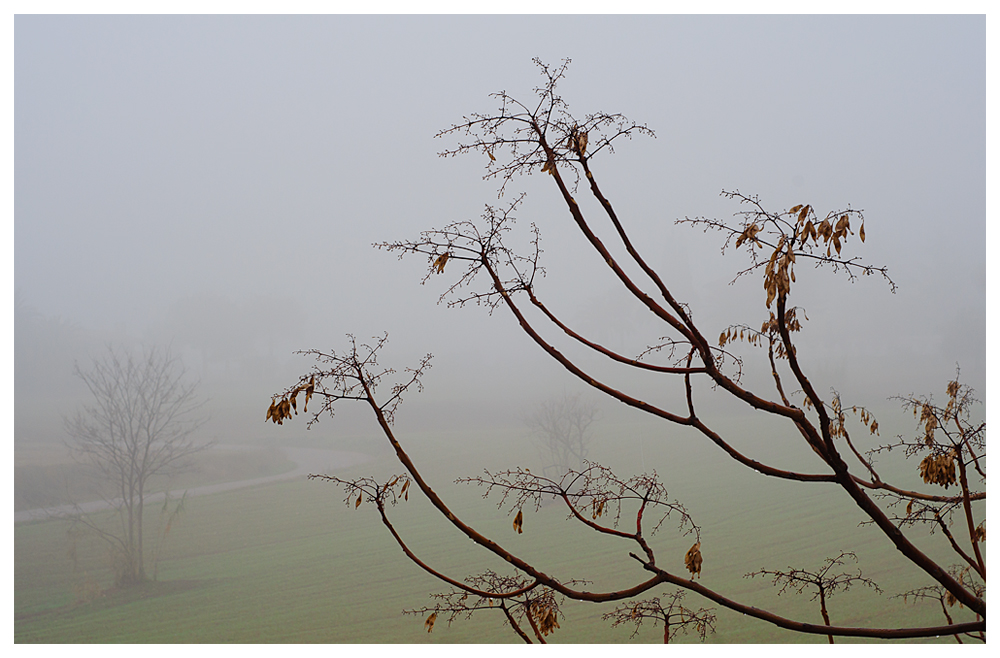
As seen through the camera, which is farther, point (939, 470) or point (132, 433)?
point (132, 433)

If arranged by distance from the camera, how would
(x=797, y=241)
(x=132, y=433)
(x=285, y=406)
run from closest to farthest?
1. (x=797, y=241)
2. (x=285, y=406)
3. (x=132, y=433)

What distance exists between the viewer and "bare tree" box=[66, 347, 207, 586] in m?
3.80

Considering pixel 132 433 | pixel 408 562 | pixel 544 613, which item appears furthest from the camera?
pixel 132 433

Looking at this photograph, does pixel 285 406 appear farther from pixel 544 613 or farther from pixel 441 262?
pixel 544 613

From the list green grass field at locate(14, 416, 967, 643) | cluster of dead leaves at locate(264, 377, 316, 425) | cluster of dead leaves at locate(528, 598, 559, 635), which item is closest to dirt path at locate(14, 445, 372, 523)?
green grass field at locate(14, 416, 967, 643)

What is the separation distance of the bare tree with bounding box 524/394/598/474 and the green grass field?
14 centimetres

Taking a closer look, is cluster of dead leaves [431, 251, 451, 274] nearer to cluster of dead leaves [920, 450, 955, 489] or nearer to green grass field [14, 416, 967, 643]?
cluster of dead leaves [920, 450, 955, 489]

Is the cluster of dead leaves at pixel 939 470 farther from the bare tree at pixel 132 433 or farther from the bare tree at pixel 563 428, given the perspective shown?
the bare tree at pixel 132 433

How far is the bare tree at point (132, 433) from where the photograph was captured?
12.5 feet

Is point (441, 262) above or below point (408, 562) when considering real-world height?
above

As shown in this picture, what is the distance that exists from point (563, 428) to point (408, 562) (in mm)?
1176

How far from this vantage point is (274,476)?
3961 mm

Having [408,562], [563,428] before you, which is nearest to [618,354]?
[408,562]

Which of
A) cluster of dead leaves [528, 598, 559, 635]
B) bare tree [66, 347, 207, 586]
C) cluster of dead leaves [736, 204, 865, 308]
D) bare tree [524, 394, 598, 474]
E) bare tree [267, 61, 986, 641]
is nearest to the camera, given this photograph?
cluster of dead leaves [736, 204, 865, 308]
